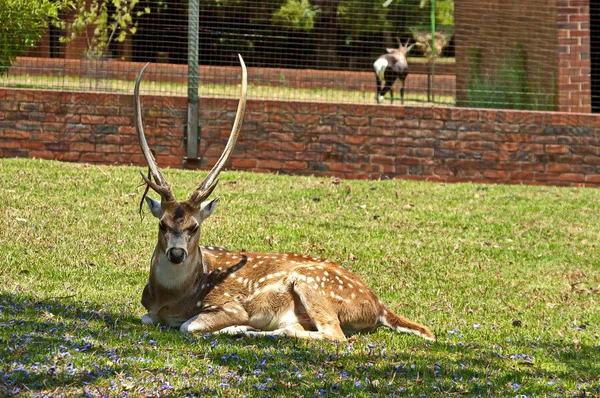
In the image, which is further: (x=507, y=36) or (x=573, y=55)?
(x=507, y=36)

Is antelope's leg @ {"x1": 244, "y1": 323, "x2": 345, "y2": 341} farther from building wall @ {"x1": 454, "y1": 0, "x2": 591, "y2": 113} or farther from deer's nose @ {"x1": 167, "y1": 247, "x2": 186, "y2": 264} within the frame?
building wall @ {"x1": 454, "y1": 0, "x2": 591, "y2": 113}

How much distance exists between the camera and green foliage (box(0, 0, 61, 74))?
1459 cm

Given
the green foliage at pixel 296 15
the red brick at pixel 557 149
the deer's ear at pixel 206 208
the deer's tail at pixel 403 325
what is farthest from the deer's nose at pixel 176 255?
the green foliage at pixel 296 15

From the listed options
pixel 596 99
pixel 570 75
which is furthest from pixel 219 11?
pixel 596 99

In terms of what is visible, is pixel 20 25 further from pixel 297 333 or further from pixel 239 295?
pixel 297 333

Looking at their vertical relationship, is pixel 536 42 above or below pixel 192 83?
above

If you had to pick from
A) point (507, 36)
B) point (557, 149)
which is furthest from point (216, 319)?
point (507, 36)

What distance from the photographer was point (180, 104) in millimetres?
14500

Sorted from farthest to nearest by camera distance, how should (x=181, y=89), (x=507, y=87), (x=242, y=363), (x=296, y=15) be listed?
1. (x=296, y=15)
2. (x=507, y=87)
3. (x=181, y=89)
4. (x=242, y=363)

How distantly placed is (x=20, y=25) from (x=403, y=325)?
32.1 feet

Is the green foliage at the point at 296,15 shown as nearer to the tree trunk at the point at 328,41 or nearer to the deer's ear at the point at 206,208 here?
the tree trunk at the point at 328,41

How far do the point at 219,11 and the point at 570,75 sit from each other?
584cm

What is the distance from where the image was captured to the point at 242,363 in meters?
5.86

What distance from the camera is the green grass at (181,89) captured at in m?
14.5
